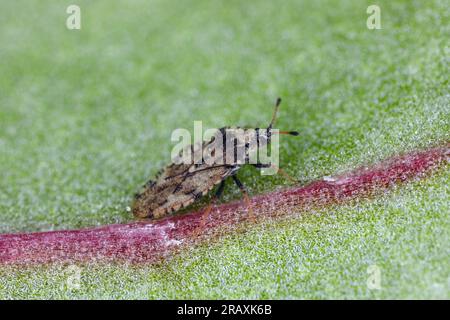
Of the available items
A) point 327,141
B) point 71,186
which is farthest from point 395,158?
point 71,186

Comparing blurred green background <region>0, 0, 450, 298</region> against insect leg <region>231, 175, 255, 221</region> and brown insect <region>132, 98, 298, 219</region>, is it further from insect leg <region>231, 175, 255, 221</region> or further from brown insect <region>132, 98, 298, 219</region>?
brown insect <region>132, 98, 298, 219</region>

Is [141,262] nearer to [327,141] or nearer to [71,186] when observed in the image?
[71,186]

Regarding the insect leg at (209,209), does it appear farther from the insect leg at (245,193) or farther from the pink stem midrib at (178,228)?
the insect leg at (245,193)

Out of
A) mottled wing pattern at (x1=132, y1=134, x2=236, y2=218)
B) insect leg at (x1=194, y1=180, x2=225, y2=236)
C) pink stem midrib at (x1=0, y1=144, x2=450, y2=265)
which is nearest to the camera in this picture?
pink stem midrib at (x1=0, y1=144, x2=450, y2=265)

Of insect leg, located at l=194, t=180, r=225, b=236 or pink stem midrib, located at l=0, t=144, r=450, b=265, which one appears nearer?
pink stem midrib, located at l=0, t=144, r=450, b=265

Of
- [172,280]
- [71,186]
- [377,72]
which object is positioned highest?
[377,72]

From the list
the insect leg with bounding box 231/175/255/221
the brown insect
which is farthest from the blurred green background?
the brown insect

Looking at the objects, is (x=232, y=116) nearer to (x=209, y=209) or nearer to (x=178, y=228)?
(x=209, y=209)

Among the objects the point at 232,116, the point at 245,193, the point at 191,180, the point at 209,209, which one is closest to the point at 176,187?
the point at 191,180
